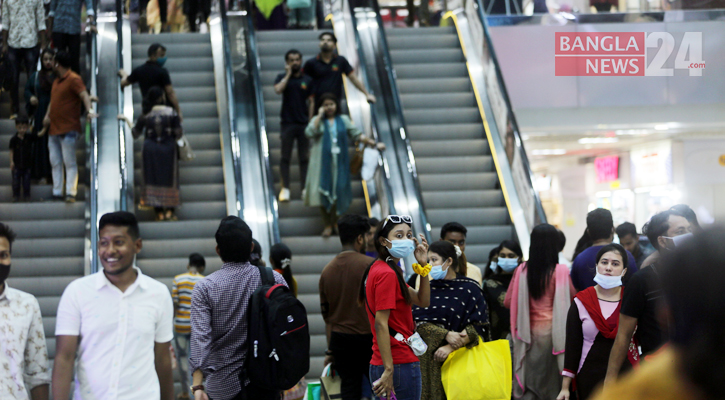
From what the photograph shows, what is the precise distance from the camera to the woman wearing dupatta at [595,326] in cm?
401

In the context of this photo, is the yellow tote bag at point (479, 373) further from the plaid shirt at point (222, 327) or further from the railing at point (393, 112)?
the railing at point (393, 112)

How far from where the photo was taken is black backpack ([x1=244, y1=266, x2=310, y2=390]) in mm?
3506

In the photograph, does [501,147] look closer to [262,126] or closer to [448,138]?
[448,138]

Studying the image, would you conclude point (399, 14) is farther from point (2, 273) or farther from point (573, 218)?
point (2, 273)

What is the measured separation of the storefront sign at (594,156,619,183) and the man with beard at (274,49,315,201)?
10570 millimetres

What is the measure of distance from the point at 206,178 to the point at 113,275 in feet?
22.2

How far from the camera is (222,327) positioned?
3.61m

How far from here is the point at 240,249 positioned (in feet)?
12.0

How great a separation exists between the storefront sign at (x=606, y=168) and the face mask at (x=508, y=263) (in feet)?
42.6

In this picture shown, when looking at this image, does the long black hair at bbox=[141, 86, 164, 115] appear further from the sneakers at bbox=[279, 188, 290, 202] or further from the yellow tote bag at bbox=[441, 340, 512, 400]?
the yellow tote bag at bbox=[441, 340, 512, 400]

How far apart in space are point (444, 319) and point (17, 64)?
8.22m

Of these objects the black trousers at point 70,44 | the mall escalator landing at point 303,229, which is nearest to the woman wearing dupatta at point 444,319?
the mall escalator landing at point 303,229

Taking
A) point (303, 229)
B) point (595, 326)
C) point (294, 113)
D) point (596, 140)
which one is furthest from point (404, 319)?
point (596, 140)

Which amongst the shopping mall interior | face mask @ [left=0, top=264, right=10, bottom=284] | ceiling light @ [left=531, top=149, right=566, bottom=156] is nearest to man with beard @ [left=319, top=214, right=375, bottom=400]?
face mask @ [left=0, top=264, right=10, bottom=284]
